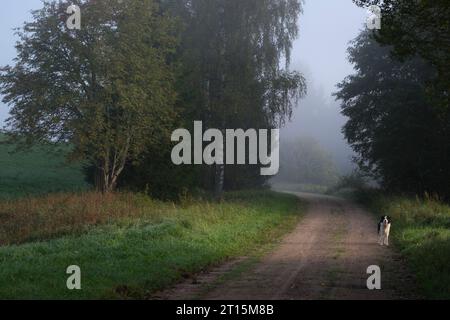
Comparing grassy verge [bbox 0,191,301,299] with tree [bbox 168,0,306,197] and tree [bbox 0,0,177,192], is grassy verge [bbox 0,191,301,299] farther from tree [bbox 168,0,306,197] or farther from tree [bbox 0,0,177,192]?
tree [bbox 168,0,306,197]

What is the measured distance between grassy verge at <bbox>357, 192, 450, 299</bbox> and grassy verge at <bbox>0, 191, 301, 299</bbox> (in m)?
4.53

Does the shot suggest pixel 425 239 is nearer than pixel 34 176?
Yes

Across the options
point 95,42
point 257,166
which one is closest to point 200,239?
point 95,42

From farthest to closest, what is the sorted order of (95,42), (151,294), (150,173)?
(150,173) < (95,42) < (151,294)

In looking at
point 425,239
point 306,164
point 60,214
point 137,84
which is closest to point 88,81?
point 137,84

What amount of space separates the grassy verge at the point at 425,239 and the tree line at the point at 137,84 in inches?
409

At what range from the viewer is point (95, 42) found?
24.2 metres

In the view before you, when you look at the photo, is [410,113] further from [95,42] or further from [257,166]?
[95,42]

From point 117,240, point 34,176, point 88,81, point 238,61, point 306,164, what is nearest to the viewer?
point 117,240

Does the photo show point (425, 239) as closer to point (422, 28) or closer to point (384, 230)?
point (384, 230)

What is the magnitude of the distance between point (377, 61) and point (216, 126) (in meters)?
14.0

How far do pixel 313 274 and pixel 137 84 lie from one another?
49.8ft

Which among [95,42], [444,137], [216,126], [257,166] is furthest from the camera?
[257,166]

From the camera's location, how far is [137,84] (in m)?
25.2
